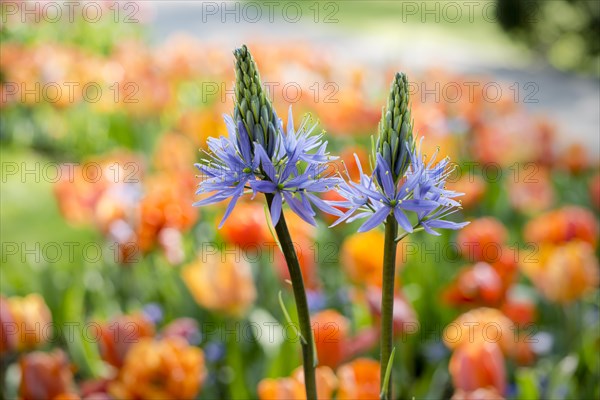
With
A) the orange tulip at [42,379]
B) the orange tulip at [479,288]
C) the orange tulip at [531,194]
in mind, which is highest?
the orange tulip at [531,194]

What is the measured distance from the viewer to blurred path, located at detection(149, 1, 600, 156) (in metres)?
7.05

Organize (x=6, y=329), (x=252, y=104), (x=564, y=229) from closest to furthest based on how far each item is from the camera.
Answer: (x=252, y=104)
(x=6, y=329)
(x=564, y=229)

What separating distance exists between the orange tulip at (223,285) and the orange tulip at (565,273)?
2.70 feet

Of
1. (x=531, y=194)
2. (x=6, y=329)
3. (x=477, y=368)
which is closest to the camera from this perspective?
(x=477, y=368)

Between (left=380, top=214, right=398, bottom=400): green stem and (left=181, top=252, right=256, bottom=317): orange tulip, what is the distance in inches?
43.2

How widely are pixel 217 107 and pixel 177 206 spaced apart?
1519 millimetres

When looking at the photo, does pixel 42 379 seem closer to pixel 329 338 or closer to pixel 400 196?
pixel 329 338

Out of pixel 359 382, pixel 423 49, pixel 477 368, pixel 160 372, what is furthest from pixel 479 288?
pixel 423 49

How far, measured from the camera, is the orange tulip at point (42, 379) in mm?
1606

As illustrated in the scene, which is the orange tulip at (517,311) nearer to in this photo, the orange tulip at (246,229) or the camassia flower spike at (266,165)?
the orange tulip at (246,229)

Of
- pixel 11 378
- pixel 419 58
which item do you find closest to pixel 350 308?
pixel 11 378

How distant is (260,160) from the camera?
2.74 feet

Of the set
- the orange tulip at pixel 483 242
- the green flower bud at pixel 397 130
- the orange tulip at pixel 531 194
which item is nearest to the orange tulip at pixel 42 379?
the green flower bud at pixel 397 130

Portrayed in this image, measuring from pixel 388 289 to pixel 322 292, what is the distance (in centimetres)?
153
